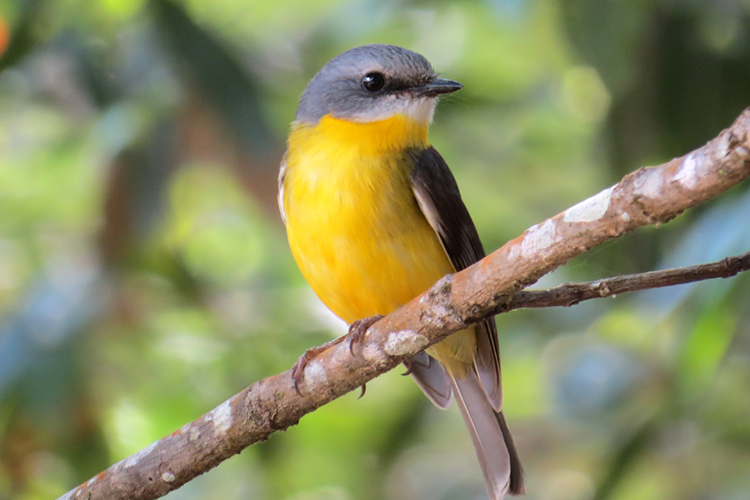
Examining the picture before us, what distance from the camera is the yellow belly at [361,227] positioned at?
3213 millimetres

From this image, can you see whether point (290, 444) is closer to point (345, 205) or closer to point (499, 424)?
point (499, 424)

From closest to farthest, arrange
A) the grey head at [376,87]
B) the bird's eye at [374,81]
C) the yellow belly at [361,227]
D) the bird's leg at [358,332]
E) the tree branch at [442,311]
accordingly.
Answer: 1. the tree branch at [442,311]
2. the bird's leg at [358,332]
3. the yellow belly at [361,227]
4. the grey head at [376,87]
5. the bird's eye at [374,81]

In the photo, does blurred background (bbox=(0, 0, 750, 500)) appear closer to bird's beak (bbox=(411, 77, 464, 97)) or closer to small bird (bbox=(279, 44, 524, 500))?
bird's beak (bbox=(411, 77, 464, 97))

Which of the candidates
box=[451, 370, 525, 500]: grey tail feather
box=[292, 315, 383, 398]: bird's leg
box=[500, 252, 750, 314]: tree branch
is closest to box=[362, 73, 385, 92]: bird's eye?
box=[292, 315, 383, 398]: bird's leg

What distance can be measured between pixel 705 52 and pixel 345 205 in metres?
2.79

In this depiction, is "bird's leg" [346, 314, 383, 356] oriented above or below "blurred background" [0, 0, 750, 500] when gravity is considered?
below

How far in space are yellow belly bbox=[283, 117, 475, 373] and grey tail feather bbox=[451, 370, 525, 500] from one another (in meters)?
0.77

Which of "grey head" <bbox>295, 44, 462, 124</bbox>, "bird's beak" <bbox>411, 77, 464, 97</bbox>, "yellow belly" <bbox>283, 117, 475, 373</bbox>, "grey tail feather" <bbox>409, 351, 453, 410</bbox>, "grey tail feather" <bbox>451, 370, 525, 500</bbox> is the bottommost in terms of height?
"grey tail feather" <bbox>451, 370, 525, 500</bbox>

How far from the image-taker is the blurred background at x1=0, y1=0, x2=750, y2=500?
4.63 metres

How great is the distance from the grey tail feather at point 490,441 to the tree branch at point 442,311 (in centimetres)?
112

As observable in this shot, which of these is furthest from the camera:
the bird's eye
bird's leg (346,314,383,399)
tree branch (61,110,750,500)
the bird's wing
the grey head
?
the bird's eye

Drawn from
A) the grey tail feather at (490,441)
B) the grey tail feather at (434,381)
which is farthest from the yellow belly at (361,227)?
the grey tail feather at (490,441)

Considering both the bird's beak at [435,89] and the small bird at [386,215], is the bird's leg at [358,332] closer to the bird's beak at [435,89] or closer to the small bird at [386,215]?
the small bird at [386,215]

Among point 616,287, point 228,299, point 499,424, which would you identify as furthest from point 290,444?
point 616,287
